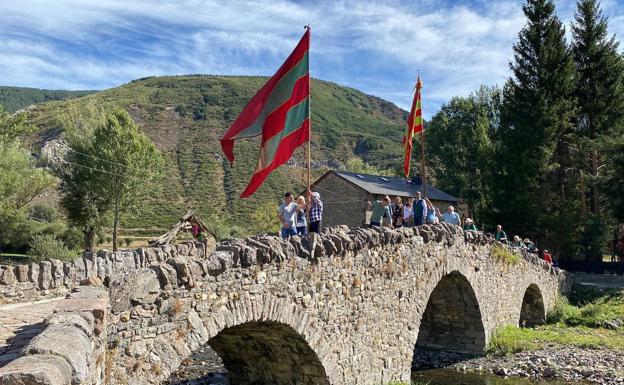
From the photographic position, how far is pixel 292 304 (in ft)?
28.7

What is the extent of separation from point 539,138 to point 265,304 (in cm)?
3012

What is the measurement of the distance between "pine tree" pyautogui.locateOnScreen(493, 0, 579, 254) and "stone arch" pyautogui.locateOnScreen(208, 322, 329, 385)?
26.1 m

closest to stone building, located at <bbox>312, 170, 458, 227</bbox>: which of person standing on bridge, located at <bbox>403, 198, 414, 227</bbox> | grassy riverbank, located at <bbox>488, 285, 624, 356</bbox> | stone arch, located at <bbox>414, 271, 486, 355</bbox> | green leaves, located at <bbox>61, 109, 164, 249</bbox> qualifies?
grassy riverbank, located at <bbox>488, 285, 624, 356</bbox>

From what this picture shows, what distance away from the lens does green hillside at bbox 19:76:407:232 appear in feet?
202

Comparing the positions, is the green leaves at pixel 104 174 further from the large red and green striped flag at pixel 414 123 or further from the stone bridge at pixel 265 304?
the stone bridge at pixel 265 304

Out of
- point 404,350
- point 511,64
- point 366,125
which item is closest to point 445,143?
point 511,64

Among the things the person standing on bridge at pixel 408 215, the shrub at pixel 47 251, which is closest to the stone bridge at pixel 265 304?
the person standing on bridge at pixel 408 215

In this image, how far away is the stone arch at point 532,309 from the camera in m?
23.7

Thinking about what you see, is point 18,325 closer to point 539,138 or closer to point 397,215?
point 397,215

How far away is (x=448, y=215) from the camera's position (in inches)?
699

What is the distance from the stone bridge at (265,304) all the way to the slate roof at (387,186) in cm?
1392

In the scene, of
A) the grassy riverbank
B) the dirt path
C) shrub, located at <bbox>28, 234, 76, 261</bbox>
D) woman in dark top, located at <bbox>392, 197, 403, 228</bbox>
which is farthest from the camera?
shrub, located at <bbox>28, 234, 76, 261</bbox>

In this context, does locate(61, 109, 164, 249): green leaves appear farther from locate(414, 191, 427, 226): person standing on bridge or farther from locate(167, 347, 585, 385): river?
locate(414, 191, 427, 226): person standing on bridge

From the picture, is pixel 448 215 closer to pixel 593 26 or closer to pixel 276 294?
pixel 276 294
